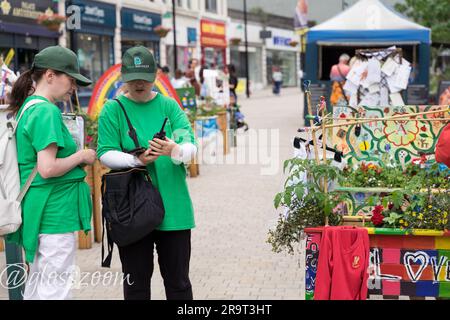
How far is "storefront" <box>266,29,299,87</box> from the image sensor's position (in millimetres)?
59000

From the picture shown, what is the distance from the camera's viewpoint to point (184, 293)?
4.09 meters

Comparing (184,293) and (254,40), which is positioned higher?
(254,40)

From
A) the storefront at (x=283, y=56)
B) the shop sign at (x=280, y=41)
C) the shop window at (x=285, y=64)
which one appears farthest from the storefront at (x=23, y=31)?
the shop sign at (x=280, y=41)

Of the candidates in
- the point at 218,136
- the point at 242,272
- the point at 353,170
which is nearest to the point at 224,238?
the point at 242,272

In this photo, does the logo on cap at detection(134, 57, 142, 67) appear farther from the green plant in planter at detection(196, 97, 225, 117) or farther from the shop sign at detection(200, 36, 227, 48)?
the shop sign at detection(200, 36, 227, 48)

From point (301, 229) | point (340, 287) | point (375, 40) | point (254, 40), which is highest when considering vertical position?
point (254, 40)

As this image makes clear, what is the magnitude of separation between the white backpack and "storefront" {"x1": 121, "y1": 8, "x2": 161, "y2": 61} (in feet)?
95.0

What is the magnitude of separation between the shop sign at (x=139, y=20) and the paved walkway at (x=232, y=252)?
22.4 m

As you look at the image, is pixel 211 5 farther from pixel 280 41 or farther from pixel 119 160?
pixel 119 160

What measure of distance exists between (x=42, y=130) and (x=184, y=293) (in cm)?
117

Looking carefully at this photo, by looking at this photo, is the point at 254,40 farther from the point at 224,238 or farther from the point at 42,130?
the point at 42,130

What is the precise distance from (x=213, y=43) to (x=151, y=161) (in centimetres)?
4248

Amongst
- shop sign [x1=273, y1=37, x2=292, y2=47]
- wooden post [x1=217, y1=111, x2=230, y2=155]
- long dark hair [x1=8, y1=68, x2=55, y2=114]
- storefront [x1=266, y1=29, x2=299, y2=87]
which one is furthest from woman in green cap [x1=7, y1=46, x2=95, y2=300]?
shop sign [x1=273, y1=37, x2=292, y2=47]

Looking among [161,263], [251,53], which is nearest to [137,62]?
[161,263]
